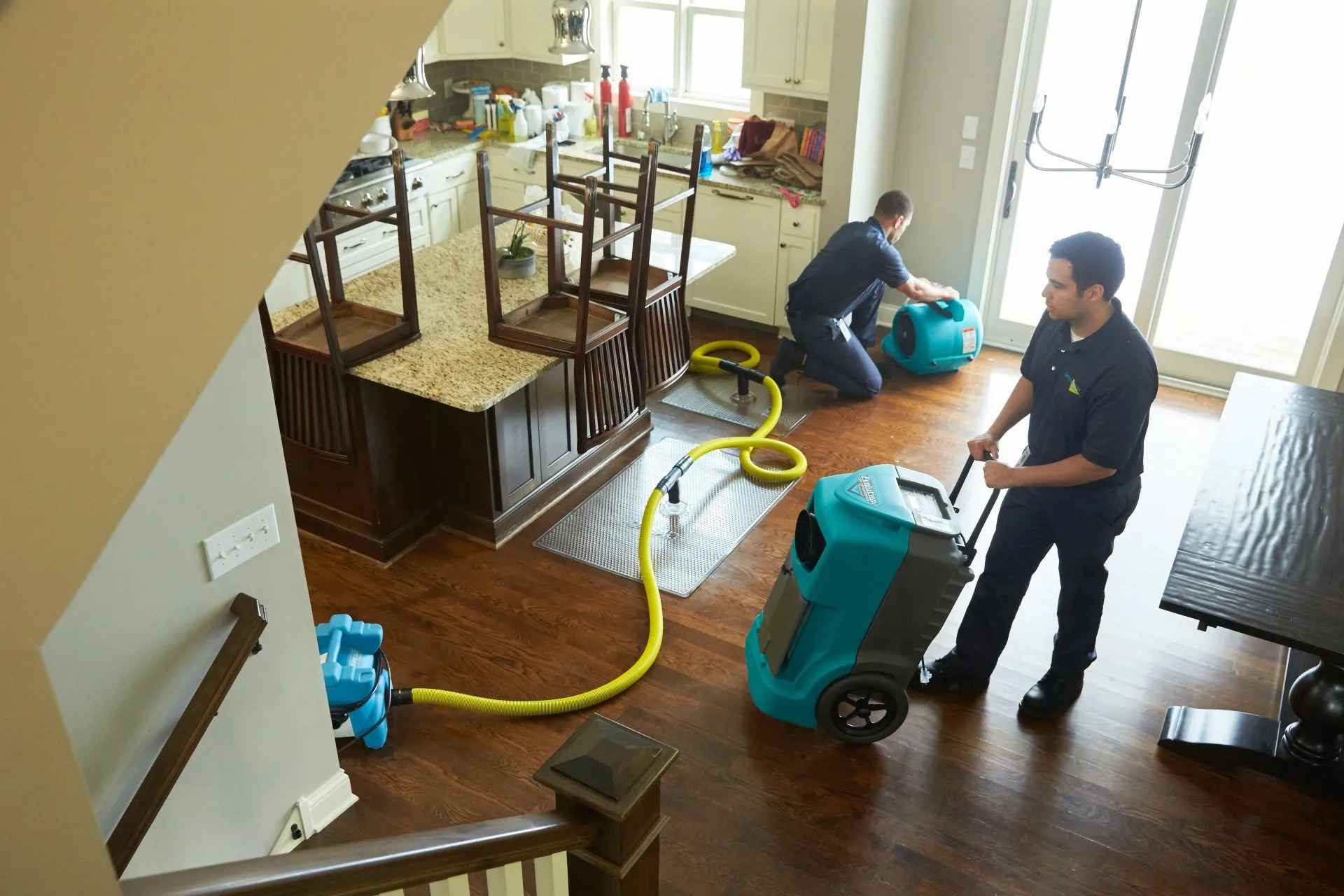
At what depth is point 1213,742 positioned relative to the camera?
3375 millimetres

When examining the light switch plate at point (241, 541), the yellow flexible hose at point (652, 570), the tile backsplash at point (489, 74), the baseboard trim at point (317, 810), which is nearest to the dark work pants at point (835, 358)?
the yellow flexible hose at point (652, 570)

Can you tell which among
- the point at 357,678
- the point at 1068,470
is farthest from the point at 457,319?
the point at 1068,470

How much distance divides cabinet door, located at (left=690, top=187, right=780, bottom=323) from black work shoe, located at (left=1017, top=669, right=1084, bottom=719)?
3190 millimetres

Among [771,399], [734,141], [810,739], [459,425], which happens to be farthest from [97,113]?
[734,141]

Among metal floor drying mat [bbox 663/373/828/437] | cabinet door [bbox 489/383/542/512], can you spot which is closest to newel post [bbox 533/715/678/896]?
cabinet door [bbox 489/383/542/512]

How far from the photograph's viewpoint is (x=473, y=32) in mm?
6617

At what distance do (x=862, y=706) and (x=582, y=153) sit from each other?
422cm

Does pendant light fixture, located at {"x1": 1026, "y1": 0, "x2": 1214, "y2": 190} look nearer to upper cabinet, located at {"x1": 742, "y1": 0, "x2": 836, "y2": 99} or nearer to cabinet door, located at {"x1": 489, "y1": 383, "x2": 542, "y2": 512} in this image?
upper cabinet, located at {"x1": 742, "y1": 0, "x2": 836, "y2": 99}

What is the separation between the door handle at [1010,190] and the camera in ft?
19.1

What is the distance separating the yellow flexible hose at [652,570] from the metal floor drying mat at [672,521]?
0.06m

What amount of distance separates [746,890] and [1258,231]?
4356mm

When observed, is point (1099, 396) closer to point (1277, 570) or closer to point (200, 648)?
point (1277, 570)

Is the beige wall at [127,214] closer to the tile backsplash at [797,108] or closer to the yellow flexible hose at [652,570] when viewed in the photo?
the yellow flexible hose at [652,570]

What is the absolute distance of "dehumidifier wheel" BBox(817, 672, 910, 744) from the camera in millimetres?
3264
